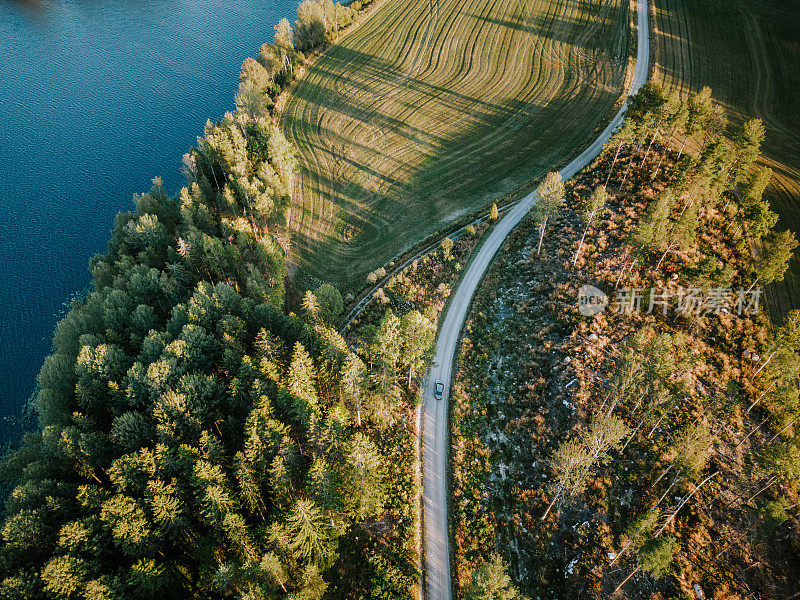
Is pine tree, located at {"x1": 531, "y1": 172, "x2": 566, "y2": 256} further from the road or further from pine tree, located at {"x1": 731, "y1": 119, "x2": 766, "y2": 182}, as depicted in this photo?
pine tree, located at {"x1": 731, "y1": 119, "x2": 766, "y2": 182}

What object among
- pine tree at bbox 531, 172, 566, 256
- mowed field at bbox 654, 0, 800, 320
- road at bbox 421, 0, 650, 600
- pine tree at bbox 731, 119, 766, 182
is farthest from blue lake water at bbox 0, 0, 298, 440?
mowed field at bbox 654, 0, 800, 320

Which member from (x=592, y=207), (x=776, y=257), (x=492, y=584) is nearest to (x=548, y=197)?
(x=592, y=207)

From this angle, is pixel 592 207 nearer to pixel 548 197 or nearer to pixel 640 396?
pixel 548 197

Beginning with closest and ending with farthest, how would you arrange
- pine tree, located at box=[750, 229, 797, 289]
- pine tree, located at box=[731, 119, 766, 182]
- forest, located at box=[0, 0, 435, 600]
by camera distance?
1. forest, located at box=[0, 0, 435, 600]
2. pine tree, located at box=[750, 229, 797, 289]
3. pine tree, located at box=[731, 119, 766, 182]

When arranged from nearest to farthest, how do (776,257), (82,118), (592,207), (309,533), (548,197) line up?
(309,533) → (776,257) → (592,207) → (548,197) → (82,118)

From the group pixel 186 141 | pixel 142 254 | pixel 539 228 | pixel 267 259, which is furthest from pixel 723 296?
pixel 186 141
